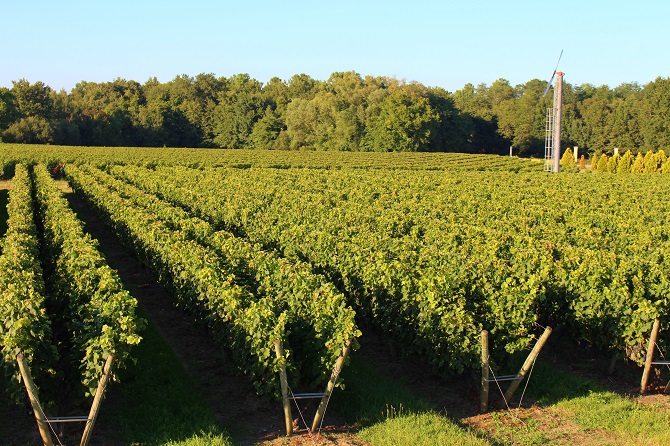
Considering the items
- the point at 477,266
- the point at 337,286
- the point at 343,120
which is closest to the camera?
the point at 477,266

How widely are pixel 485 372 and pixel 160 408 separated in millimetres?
4438

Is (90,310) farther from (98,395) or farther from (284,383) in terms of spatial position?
(284,383)

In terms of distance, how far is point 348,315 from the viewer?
8.25 m

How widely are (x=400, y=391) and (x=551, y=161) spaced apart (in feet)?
180

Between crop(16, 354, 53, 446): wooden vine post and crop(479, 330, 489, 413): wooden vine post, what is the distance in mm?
5433

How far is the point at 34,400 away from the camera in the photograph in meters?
7.08

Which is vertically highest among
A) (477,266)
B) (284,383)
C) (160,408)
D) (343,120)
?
(343,120)

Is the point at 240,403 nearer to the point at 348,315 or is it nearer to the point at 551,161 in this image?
the point at 348,315

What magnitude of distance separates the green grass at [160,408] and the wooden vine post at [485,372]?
343cm

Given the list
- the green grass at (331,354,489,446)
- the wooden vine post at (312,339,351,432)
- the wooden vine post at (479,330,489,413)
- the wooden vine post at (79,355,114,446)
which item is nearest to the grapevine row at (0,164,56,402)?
the wooden vine post at (79,355,114,446)

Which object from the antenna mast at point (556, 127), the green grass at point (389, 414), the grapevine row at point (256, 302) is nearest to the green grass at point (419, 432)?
the green grass at point (389, 414)

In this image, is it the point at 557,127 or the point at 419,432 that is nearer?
the point at 419,432

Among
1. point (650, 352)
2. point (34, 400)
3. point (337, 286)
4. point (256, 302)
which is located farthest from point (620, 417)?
point (34, 400)

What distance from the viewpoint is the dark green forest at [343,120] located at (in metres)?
89.5
